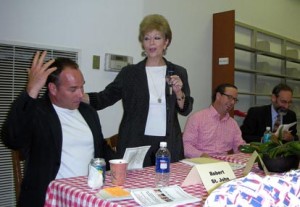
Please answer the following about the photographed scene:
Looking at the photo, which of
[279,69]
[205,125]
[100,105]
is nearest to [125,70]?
[100,105]

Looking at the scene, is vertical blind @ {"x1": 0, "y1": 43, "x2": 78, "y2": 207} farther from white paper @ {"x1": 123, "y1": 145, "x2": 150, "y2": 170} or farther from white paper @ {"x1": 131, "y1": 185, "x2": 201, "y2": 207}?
white paper @ {"x1": 131, "y1": 185, "x2": 201, "y2": 207}

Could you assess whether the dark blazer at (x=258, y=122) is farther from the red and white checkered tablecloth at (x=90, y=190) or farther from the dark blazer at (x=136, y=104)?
the red and white checkered tablecloth at (x=90, y=190)

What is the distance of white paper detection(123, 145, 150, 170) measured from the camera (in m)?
1.62

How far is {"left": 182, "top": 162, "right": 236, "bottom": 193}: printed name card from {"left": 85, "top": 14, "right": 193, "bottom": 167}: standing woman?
2.29 feet

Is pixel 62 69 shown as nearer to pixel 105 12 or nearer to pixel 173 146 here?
pixel 173 146

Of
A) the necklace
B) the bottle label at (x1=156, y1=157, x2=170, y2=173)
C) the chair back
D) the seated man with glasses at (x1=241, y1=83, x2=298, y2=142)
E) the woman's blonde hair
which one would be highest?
the woman's blonde hair

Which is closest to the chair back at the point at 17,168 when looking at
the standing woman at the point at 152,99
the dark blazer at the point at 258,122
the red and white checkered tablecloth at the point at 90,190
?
the red and white checkered tablecloth at the point at 90,190

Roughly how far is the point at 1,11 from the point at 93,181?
1935mm

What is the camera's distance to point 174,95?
2.17 metres

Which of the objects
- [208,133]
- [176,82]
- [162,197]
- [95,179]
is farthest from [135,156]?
[208,133]

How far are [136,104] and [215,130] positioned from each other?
0.95 metres

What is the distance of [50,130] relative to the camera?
1726 millimetres

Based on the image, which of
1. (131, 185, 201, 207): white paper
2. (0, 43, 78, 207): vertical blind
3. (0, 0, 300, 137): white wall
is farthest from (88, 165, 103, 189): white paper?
(0, 0, 300, 137): white wall

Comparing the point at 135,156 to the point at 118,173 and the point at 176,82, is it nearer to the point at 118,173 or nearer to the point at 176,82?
the point at 118,173
